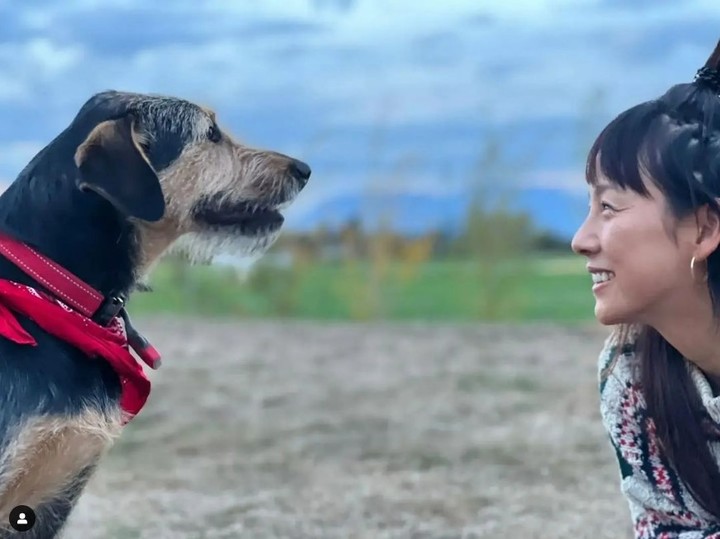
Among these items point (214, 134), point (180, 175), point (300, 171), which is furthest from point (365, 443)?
point (180, 175)

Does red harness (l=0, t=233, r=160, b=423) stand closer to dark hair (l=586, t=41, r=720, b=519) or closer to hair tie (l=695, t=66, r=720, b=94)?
dark hair (l=586, t=41, r=720, b=519)

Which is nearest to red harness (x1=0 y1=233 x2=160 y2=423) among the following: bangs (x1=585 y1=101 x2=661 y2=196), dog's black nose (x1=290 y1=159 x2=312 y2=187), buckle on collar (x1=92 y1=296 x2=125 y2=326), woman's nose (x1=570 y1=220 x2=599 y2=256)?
buckle on collar (x1=92 y1=296 x2=125 y2=326)

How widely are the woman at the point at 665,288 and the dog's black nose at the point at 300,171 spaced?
1095mm

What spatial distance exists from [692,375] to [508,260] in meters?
7.70

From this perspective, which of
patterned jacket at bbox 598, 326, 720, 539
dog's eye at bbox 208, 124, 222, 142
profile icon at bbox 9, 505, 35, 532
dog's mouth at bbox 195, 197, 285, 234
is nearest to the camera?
profile icon at bbox 9, 505, 35, 532

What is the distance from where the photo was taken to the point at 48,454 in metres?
2.84

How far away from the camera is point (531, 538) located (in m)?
4.60

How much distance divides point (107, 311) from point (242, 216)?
697 mm

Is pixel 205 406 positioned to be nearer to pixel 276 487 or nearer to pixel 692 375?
pixel 276 487

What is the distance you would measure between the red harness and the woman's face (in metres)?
1.32

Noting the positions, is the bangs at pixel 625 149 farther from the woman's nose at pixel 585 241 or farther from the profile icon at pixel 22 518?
the profile icon at pixel 22 518

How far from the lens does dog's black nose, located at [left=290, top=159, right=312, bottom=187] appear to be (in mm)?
3594

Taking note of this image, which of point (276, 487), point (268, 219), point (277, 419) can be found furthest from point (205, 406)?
point (268, 219)

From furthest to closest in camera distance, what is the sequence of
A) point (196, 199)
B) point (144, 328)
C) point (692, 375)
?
point (144, 328) < point (196, 199) < point (692, 375)
